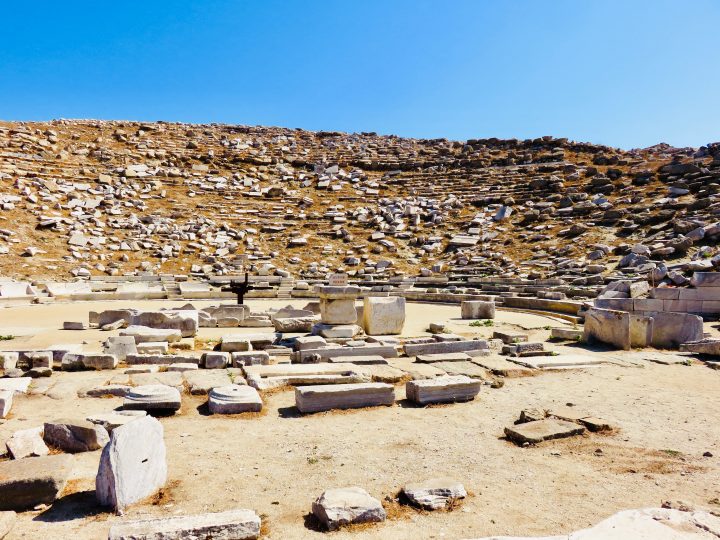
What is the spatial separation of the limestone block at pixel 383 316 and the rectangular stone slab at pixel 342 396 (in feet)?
16.9

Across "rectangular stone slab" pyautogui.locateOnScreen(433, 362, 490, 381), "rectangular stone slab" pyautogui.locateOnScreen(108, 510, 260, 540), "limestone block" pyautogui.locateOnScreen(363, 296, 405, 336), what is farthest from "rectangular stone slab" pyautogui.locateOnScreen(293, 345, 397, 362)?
"rectangular stone slab" pyautogui.locateOnScreen(108, 510, 260, 540)

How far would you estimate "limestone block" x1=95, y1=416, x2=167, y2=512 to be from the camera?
3406 mm

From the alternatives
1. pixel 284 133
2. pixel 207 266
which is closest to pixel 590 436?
pixel 207 266

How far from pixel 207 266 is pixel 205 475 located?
828 inches

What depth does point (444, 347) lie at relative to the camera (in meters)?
9.00

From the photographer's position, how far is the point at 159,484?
372 cm

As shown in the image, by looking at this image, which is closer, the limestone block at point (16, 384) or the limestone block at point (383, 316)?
the limestone block at point (16, 384)

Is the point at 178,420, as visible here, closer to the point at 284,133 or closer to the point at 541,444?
the point at 541,444

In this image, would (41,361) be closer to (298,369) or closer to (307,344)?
(298,369)

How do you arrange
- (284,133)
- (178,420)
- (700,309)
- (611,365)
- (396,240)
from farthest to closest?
(284,133) < (396,240) < (700,309) < (611,365) < (178,420)

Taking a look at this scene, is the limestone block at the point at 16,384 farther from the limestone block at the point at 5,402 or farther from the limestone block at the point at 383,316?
the limestone block at the point at 383,316

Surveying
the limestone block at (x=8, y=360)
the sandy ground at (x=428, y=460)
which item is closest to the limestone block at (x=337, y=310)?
the sandy ground at (x=428, y=460)

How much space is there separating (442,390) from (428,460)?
1823 millimetres

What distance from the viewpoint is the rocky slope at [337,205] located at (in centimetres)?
2331
